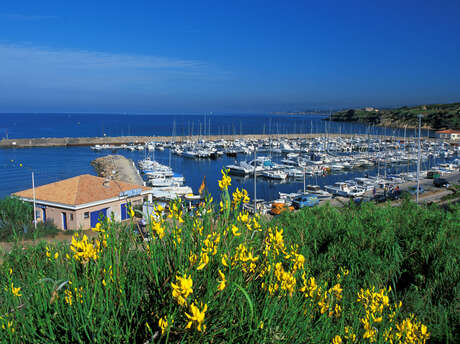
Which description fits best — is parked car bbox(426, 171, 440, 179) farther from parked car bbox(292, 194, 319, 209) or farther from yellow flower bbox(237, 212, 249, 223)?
yellow flower bbox(237, 212, 249, 223)

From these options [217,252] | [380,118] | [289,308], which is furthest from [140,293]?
[380,118]

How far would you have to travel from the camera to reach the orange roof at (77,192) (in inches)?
651

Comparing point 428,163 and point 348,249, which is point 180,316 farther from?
point 428,163

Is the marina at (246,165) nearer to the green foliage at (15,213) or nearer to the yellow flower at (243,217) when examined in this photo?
the green foliage at (15,213)

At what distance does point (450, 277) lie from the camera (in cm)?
456

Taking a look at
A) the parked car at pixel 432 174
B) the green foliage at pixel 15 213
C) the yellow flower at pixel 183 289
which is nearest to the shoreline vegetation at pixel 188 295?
the yellow flower at pixel 183 289

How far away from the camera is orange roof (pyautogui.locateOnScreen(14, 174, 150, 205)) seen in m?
16.5

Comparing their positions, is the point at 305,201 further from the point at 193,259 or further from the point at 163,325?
the point at 163,325

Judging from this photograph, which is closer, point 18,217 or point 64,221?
point 18,217

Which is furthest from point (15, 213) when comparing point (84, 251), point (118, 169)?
point (118, 169)

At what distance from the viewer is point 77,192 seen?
55.6 feet

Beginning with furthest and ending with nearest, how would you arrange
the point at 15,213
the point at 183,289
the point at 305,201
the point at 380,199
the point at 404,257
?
1. the point at 305,201
2. the point at 380,199
3. the point at 15,213
4. the point at 404,257
5. the point at 183,289

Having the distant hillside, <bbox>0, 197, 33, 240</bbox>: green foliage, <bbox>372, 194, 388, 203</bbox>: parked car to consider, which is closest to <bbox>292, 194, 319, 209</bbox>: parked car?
<bbox>372, 194, 388, 203</bbox>: parked car

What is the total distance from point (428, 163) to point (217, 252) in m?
55.0
